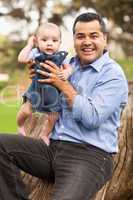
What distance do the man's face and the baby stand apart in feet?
0.48

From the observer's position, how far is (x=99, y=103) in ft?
10.7

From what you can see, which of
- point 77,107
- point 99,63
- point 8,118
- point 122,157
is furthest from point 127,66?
point 77,107

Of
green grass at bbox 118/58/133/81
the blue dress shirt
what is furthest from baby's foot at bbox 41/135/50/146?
green grass at bbox 118/58/133/81

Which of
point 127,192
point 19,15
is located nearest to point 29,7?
point 19,15

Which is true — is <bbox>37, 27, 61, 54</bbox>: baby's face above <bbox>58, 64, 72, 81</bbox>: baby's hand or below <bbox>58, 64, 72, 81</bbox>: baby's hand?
above

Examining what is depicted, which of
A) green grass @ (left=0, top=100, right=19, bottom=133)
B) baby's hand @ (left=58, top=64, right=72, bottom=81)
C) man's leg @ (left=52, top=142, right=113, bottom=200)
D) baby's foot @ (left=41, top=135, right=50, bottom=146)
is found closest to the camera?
man's leg @ (left=52, top=142, right=113, bottom=200)

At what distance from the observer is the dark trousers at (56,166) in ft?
10.6

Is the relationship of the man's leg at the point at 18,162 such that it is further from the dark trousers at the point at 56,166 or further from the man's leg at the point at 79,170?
the man's leg at the point at 79,170

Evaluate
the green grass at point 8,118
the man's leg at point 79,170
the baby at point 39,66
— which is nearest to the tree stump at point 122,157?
the baby at point 39,66

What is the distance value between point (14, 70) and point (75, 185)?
2799 cm

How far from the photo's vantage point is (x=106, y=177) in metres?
3.41

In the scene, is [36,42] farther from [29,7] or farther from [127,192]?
[29,7]

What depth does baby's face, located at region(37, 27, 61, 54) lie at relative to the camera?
3.82m

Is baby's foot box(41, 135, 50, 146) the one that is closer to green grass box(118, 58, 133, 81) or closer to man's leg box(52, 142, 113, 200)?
man's leg box(52, 142, 113, 200)
